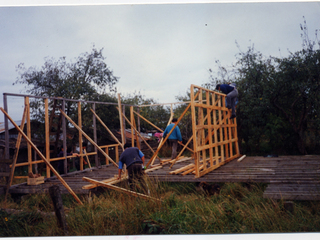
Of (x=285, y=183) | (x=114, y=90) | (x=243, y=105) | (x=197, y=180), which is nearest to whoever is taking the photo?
(x=285, y=183)

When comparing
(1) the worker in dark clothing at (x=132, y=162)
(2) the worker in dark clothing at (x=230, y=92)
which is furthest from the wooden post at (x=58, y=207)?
(2) the worker in dark clothing at (x=230, y=92)

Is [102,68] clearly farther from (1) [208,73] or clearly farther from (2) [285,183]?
(2) [285,183]

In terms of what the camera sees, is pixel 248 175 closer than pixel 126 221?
No

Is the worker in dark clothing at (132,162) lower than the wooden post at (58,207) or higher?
higher

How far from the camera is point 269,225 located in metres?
4.38

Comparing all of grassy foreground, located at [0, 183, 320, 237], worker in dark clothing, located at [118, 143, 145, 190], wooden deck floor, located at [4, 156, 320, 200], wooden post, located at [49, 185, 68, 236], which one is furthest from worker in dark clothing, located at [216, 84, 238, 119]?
wooden post, located at [49, 185, 68, 236]

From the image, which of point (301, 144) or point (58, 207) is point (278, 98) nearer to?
point (301, 144)

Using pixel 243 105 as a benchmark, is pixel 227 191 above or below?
below

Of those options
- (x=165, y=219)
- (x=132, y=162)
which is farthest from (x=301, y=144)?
(x=165, y=219)

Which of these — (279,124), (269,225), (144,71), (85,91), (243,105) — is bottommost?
(269,225)

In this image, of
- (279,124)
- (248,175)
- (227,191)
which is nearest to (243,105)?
(279,124)

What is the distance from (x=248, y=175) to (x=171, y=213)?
343cm

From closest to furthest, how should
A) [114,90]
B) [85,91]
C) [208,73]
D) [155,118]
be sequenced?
[208,73], [85,91], [114,90], [155,118]

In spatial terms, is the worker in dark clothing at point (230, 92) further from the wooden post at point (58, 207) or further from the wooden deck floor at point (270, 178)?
the wooden post at point (58, 207)
